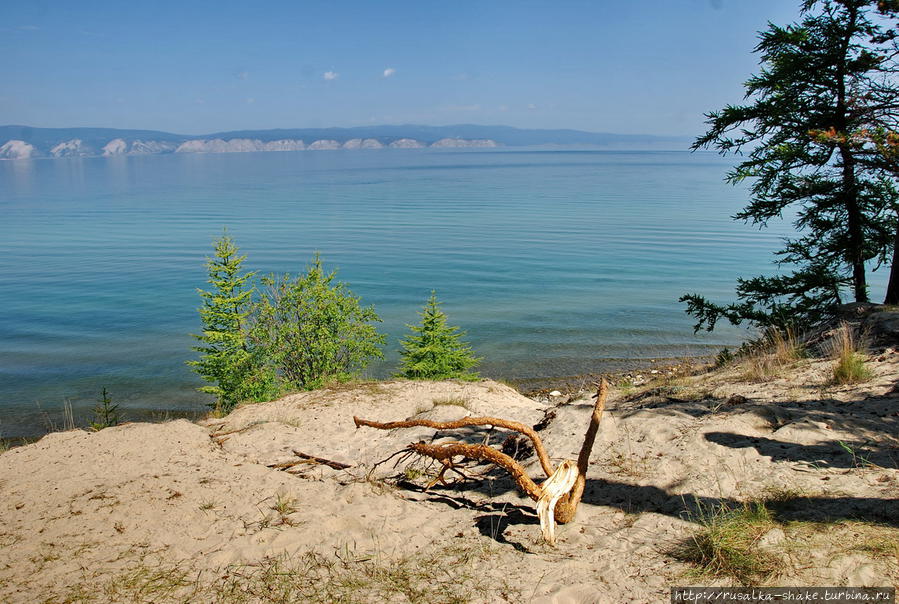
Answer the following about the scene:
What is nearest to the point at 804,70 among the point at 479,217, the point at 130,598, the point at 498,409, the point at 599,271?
the point at 498,409

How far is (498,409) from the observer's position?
33.3 ft

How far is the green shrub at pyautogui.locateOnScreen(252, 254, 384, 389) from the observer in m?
15.5

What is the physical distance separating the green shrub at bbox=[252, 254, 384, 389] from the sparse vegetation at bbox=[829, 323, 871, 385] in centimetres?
1098

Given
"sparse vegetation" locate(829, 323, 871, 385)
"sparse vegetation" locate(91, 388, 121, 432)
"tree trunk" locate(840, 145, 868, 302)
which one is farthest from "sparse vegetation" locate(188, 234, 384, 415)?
"tree trunk" locate(840, 145, 868, 302)

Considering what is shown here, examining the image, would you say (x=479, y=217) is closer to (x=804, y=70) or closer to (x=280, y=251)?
(x=280, y=251)

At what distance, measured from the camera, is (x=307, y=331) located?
1569 centimetres

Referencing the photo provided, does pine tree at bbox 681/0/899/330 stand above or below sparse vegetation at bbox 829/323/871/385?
above

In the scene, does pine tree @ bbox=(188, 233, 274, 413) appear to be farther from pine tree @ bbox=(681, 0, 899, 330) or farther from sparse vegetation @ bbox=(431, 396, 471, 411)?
pine tree @ bbox=(681, 0, 899, 330)

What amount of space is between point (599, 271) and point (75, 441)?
3014 cm

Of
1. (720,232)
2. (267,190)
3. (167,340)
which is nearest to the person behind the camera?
(167,340)

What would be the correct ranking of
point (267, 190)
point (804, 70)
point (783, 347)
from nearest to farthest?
point (783, 347) < point (804, 70) < point (267, 190)

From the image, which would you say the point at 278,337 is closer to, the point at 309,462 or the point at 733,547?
the point at 309,462

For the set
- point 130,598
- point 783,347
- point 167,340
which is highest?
point 783,347

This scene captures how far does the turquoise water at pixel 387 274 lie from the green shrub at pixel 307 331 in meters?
4.00
